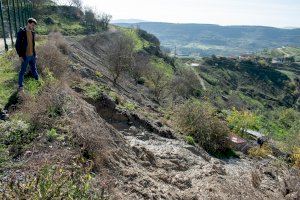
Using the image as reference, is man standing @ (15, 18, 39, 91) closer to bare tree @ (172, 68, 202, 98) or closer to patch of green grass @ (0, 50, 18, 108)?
patch of green grass @ (0, 50, 18, 108)

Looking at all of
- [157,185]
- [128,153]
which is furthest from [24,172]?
[128,153]

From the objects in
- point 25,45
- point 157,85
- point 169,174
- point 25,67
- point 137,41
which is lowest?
point 137,41

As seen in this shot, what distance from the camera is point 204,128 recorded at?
2080 cm

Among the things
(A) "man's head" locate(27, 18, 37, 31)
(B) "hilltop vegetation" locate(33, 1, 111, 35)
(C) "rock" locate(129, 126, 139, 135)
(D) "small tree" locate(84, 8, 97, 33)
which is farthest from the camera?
(D) "small tree" locate(84, 8, 97, 33)

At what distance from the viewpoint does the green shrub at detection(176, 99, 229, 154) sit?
20447 mm

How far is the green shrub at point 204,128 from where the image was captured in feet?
67.1

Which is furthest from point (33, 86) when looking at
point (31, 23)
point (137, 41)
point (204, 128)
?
point (137, 41)

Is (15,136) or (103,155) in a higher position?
(15,136)

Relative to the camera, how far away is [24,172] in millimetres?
6848

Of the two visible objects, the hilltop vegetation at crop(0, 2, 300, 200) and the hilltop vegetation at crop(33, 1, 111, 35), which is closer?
the hilltop vegetation at crop(0, 2, 300, 200)

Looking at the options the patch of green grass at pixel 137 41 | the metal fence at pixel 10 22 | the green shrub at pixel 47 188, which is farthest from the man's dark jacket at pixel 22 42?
the patch of green grass at pixel 137 41

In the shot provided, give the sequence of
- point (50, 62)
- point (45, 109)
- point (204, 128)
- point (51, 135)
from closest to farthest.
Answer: point (51, 135) < point (45, 109) < point (50, 62) < point (204, 128)

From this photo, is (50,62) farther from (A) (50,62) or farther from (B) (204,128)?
(B) (204,128)

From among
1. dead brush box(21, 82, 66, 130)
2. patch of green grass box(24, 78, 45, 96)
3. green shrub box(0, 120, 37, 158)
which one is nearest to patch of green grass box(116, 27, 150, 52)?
patch of green grass box(24, 78, 45, 96)
